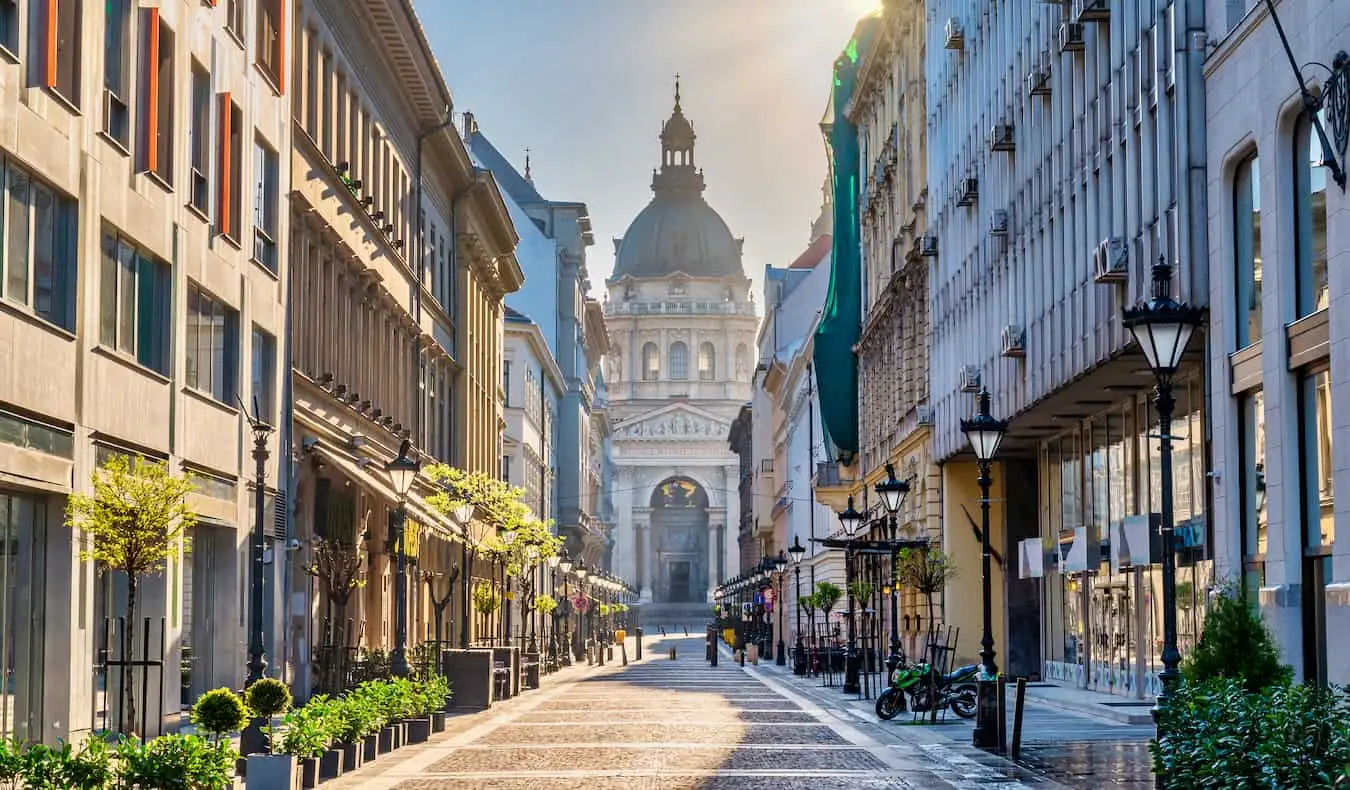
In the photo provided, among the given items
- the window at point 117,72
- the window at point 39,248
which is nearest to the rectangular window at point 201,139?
the window at point 117,72

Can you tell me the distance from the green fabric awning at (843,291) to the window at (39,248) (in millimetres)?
48928

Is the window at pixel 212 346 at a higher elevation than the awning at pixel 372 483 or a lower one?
higher

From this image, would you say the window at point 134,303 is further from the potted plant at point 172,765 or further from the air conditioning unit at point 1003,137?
the air conditioning unit at point 1003,137

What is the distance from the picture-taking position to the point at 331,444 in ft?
131

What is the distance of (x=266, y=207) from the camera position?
34656 mm

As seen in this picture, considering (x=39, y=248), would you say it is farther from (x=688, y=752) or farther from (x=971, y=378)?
(x=971, y=378)

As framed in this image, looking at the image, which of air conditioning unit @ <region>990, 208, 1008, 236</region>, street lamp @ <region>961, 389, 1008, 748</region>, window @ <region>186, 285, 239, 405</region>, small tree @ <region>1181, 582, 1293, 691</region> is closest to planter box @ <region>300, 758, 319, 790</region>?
small tree @ <region>1181, 582, 1293, 691</region>

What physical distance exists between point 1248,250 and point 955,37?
70.1 ft

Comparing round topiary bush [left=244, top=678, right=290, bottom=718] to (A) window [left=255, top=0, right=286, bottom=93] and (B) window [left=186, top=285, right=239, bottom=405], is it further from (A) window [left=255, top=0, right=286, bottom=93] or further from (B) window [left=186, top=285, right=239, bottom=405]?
(A) window [left=255, top=0, right=286, bottom=93]

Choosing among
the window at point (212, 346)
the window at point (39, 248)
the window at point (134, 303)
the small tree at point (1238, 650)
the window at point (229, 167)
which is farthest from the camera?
the window at point (229, 167)

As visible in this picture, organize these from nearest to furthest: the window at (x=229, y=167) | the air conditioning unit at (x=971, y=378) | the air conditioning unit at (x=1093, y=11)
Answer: the window at (x=229, y=167), the air conditioning unit at (x=1093, y=11), the air conditioning unit at (x=971, y=378)

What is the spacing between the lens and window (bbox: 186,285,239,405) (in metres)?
29.6

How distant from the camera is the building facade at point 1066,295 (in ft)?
98.5

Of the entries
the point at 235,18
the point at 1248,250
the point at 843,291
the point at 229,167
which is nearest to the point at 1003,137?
the point at 1248,250
